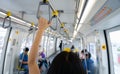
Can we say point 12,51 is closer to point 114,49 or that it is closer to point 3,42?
point 3,42

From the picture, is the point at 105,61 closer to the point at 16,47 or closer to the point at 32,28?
the point at 32,28

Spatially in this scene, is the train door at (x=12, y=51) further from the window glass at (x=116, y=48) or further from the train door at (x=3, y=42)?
the window glass at (x=116, y=48)

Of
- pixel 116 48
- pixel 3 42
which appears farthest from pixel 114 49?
pixel 3 42

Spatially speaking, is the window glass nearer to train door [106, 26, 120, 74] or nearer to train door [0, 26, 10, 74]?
train door [106, 26, 120, 74]

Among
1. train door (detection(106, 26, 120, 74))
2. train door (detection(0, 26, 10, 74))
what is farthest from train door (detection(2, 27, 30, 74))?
train door (detection(106, 26, 120, 74))

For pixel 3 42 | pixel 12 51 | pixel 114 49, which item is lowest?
pixel 12 51

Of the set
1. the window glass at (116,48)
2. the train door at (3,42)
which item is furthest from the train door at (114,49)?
the train door at (3,42)

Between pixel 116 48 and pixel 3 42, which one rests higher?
pixel 3 42

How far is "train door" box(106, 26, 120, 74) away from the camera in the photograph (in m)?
2.95

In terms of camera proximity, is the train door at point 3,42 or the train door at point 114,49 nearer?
the train door at point 114,49

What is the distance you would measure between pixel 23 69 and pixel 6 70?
636 mm

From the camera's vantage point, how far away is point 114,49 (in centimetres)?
315

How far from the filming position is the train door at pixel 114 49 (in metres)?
2.95

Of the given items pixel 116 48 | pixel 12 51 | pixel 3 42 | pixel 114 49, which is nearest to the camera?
pixel 116 48
